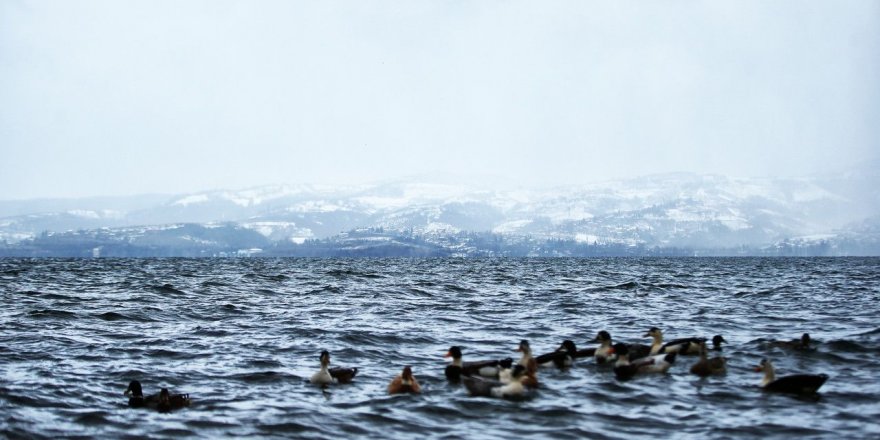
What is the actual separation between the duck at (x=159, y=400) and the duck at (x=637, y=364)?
10204 millimetres

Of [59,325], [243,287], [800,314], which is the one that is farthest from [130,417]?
[243,287]

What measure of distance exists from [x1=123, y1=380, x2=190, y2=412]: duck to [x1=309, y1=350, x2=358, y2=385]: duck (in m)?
3.30

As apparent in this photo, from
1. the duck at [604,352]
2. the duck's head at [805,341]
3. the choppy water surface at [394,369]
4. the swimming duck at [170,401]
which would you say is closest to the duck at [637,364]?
the choppy water surface at [394,369]

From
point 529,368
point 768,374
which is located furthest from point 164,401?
point 768,374

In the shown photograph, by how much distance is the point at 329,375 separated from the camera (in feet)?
64.3

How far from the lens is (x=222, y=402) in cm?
1722

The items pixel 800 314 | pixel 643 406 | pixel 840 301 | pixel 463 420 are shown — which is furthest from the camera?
pixel 840 301

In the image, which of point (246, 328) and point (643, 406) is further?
point (246, 328)

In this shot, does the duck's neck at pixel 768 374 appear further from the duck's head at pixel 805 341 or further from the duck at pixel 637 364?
the duck's head at pixel 805 341

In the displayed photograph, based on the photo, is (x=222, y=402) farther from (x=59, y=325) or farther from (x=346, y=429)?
(x=59, y=325)

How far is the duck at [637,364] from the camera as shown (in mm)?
20328

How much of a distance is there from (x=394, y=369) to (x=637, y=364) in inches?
245

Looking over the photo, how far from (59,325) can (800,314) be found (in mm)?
30328

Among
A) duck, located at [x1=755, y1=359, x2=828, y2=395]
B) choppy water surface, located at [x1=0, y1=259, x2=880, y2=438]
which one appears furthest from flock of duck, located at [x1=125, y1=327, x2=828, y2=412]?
choppy water surface, located at [x1=0, y1=259, x2=880, y2=438]
